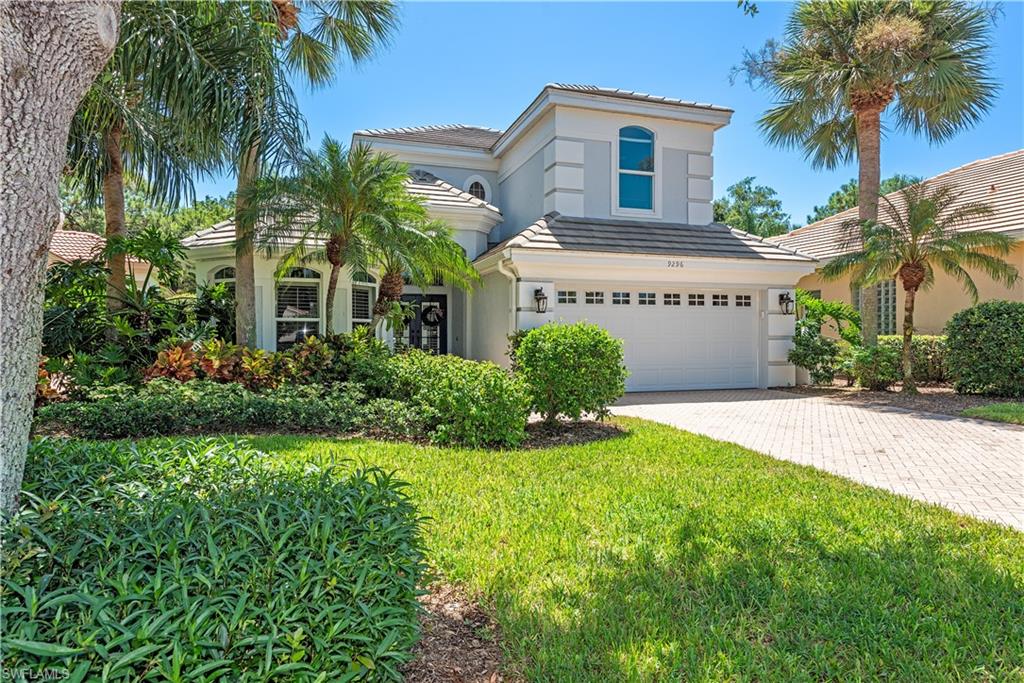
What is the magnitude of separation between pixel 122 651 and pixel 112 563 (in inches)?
16.5

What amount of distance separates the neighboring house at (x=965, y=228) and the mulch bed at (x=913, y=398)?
9.36ft

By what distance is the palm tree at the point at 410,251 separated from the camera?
35.0 ft

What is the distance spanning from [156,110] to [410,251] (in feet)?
16.0

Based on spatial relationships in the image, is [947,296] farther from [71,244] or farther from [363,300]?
[71,244]

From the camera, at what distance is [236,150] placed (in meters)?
9.66

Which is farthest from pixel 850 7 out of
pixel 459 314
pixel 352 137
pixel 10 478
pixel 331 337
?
pixel 10 478

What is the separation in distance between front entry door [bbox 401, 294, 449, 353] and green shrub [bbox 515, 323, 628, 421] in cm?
804

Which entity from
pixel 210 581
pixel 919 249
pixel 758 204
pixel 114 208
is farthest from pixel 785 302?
pixel 758 204

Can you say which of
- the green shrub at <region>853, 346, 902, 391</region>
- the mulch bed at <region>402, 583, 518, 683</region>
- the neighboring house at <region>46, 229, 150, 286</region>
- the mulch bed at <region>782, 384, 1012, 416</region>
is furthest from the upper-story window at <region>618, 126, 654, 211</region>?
the neighboring house at <region>46, 229, 150, 286</region>

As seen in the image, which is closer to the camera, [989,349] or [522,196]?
[989,349]

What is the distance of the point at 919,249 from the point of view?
12219 mm

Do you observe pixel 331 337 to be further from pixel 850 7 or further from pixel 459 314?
pixel 850 7

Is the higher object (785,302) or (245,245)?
(245,245)

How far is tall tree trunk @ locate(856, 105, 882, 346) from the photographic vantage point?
15.0 m
